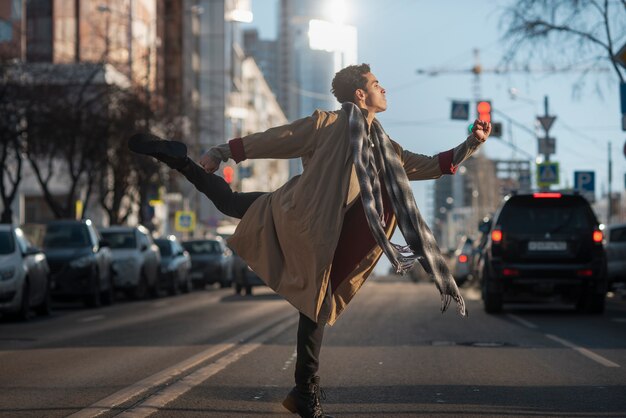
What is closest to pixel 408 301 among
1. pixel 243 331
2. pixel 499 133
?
pixel 243 331

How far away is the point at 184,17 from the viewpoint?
299ft

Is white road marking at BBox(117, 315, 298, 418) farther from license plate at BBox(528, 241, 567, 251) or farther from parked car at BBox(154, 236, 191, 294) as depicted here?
parked car at BBox(154, 236, 191, 294)

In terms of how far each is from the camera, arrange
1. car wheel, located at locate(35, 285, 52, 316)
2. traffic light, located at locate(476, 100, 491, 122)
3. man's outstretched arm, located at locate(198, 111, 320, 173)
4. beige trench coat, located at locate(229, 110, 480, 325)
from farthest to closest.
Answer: traffic light, located at locate(476, 100, 491, 122) < car wheel, located at locate(35, 285, 52, 316) < man's outstretched arm, located at locate(198, 111, 320, 173) < beige trench coat, located at locate(229, 110, 480, 325)

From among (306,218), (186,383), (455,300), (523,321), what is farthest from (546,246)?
(306,218)

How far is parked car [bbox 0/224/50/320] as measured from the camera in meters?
19.6

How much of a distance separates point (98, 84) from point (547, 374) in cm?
3475

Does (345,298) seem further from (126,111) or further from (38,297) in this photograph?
(126,111)

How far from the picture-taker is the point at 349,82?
7.47 m

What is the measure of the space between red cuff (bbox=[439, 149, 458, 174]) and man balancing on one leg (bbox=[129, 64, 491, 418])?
23.4 inches

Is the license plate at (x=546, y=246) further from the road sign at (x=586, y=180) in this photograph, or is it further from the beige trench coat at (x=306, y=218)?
the road sign at (x=586, y=180)

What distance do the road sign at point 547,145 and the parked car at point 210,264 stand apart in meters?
12.3

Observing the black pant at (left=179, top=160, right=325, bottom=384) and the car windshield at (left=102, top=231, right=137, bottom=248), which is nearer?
the black pant at (left=179, top=160, right=325, bottom=384)

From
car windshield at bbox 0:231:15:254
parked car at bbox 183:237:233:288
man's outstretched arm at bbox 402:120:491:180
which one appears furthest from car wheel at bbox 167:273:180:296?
man's outstretched arm at bbox 402:120:491:180

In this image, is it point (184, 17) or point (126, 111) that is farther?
point (184, 17)
